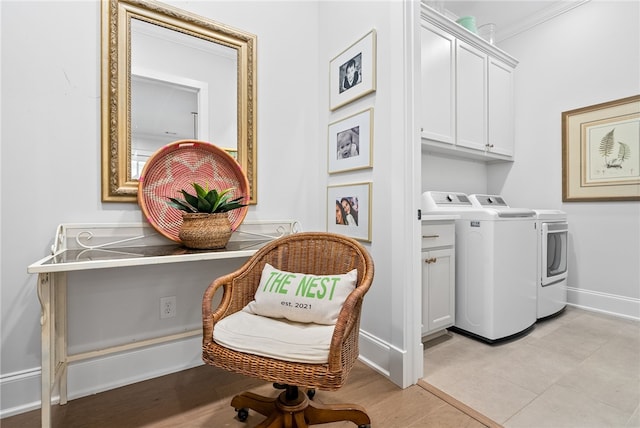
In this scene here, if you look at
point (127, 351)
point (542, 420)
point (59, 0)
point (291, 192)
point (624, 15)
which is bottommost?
point (542, 420)

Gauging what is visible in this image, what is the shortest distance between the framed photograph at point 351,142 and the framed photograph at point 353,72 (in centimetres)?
13

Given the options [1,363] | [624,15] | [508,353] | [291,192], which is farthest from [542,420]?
[624,15]

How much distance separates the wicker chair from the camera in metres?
1.00

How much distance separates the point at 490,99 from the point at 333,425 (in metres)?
3.01

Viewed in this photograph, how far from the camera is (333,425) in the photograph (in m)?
1.29

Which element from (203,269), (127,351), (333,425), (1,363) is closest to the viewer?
(333,425)

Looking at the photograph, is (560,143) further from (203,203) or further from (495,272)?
(203,203)

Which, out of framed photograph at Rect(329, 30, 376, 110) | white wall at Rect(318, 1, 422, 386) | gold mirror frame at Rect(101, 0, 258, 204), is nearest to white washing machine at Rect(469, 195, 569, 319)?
white wall at Rect(318, 1, 422, 386)

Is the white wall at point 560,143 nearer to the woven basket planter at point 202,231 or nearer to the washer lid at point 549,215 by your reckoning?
the washer lid at point 549,215

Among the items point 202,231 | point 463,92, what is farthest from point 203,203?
point 463,92

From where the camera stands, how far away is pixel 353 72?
1894mm

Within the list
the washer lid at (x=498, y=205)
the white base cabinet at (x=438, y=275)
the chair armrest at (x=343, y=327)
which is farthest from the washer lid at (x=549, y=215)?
the chair armrest at (x=343, y=327)

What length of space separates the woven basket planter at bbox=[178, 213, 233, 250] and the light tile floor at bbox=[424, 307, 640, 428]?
1363 millimetres

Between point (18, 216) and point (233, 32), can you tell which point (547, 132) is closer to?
point (233, 32)
